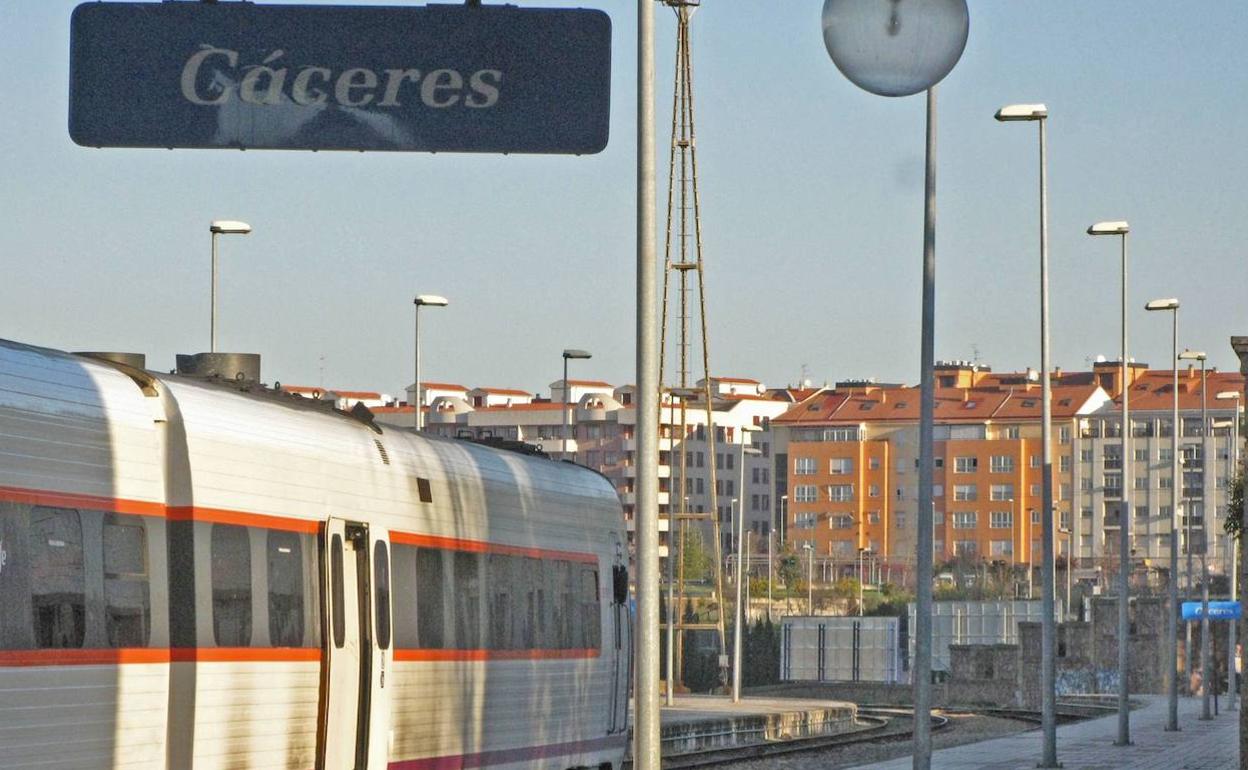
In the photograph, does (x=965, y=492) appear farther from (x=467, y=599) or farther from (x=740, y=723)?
(x=467, y=599)

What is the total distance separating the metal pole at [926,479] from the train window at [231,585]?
8.02m

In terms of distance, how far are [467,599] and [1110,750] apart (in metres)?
23.6

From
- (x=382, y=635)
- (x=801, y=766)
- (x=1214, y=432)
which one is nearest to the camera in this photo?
(x=382, y=635)

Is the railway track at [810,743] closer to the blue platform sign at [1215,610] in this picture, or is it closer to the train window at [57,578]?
the blue platform sign at [1215,610]

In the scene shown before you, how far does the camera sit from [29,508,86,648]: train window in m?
13.7

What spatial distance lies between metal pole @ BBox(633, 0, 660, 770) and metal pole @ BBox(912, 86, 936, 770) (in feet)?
21.3

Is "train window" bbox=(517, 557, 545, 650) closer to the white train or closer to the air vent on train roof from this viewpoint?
the white train

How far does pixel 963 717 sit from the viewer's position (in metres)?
65.6

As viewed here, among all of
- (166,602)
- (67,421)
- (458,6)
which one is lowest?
(166,602)

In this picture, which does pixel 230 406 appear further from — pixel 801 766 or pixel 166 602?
pixel 801 766

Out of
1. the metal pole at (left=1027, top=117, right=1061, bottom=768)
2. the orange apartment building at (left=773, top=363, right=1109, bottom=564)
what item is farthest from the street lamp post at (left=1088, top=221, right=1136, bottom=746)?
the orange apartment building at (left=773, top=363, right=1109, bottom=564)

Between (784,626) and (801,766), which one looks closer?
(801,766)

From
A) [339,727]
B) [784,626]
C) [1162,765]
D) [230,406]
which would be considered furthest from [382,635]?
[784,626]

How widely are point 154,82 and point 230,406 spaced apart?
2.89 metres
